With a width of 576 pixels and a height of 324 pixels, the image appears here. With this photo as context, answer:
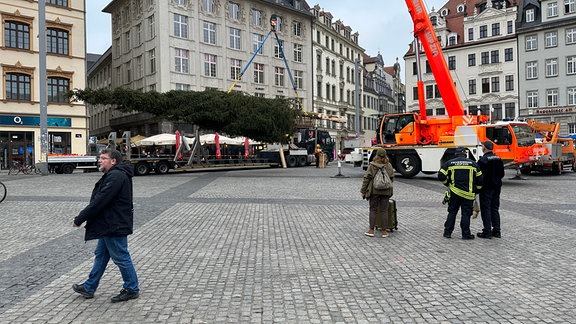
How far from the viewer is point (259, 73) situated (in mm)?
54250

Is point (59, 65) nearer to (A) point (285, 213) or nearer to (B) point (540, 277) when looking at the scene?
(A) point (285, 213)

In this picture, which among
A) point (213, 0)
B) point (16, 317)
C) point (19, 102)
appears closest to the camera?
point (16, 317)

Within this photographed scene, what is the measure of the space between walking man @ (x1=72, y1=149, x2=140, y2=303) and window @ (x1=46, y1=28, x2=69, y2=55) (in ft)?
128

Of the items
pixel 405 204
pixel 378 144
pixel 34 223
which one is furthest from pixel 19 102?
pixel 405 204

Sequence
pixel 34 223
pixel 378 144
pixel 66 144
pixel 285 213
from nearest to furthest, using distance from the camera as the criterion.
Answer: pixel 34 223
pixel 285 213
pixel 378 144
pixel 66 144

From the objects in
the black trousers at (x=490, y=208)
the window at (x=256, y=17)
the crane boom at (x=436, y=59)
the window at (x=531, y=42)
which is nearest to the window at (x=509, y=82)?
the window at (x=531, y=42)

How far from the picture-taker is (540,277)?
5.88m

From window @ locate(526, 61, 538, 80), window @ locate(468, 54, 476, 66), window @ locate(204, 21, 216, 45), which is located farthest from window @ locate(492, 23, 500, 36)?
window @ locate(204, 21, 216, 45)

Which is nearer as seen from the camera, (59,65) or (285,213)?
(285,213)

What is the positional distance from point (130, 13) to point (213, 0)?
31.0 ft

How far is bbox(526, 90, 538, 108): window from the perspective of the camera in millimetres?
54156

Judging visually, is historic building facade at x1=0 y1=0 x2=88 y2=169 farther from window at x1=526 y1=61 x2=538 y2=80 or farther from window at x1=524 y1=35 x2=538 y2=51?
window at x1=526 y1=61 x2=538 y2=80

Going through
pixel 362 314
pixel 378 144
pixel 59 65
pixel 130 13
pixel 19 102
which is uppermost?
pixel 130 13

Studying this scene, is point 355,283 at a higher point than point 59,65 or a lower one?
lower
